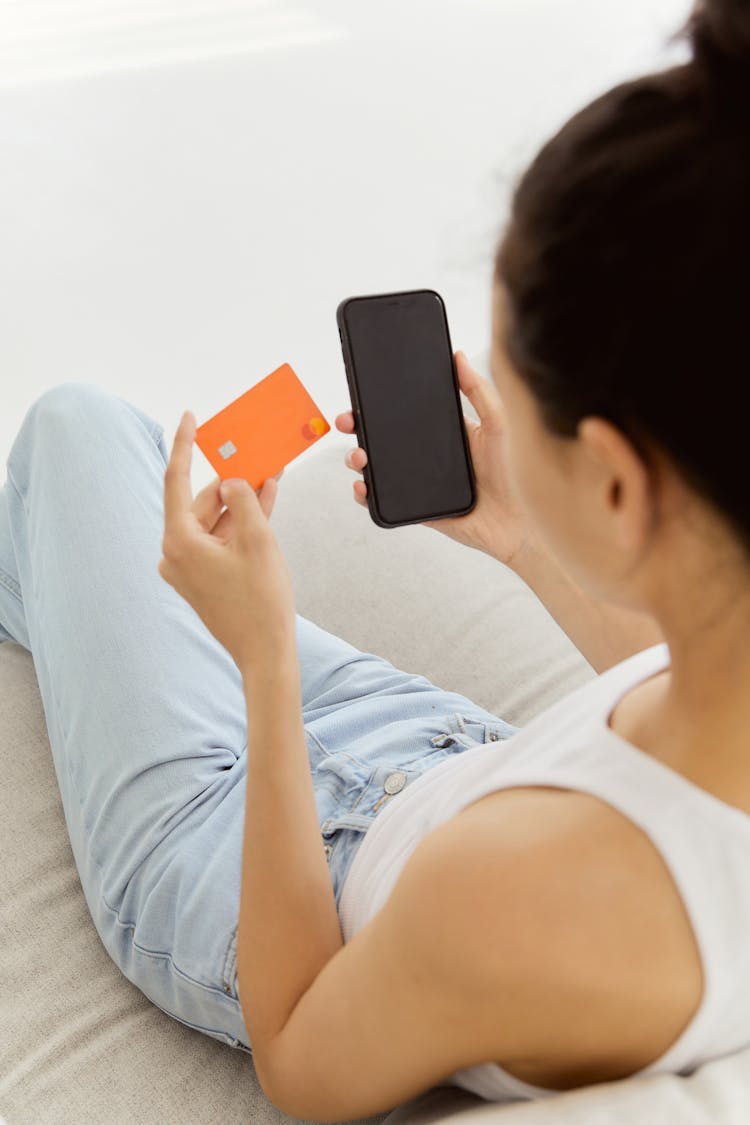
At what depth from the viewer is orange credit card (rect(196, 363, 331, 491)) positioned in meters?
0.96

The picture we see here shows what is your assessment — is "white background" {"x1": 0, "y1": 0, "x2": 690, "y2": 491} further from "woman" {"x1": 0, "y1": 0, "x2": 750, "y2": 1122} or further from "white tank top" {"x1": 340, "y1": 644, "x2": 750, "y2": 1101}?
"white tank top" {"x1": 340, "y1": 644, "x2": 750, "y2": 1101}

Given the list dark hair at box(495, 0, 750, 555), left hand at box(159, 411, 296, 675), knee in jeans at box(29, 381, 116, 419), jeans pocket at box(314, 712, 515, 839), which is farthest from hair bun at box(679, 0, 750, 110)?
knee in jeans at box(29, 381, 116, 419)

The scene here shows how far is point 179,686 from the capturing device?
966 millimetres

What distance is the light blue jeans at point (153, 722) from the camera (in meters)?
0.88

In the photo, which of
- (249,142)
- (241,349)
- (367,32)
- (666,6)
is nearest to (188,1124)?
(241,349)

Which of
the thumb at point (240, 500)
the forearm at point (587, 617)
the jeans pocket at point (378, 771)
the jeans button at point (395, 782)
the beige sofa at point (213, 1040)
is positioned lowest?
the beige sofa at point (213, 1040)

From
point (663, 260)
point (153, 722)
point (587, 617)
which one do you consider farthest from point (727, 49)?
point (153, 722)

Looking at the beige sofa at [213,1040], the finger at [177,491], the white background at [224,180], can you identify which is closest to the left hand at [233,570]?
the finger at [177,491]

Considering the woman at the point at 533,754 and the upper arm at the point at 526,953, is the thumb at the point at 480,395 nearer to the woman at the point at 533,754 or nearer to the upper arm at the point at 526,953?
the woman at the point at 533,754

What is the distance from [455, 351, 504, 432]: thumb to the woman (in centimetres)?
14

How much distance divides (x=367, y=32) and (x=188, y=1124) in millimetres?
2433

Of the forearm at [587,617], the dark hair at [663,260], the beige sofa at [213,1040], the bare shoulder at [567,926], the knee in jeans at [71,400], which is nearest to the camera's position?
the dark hair at [663,260]

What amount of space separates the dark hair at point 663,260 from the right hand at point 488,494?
1.71ft

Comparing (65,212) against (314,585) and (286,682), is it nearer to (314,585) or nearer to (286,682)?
(314,585)
